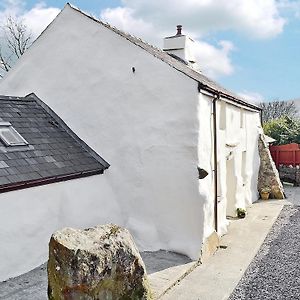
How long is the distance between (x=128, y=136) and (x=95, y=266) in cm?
547

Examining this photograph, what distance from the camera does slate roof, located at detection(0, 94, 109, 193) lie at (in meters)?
8.41

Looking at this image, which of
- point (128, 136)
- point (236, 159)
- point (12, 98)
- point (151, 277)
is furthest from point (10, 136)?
point (236, 159)

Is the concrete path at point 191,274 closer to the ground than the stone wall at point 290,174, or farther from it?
closer to the ground

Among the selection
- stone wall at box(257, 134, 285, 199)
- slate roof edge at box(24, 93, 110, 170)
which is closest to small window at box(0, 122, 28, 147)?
slate roof edge at box(24, 93, 110, 170)

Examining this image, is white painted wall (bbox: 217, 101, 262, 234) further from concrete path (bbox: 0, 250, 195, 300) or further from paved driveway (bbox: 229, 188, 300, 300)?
concrete path (bbox: 0, 250, 195, 300)

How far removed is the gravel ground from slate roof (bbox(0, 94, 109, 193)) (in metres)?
4.81

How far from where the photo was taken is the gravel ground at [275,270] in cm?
792

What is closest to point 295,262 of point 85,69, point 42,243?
point 42,243

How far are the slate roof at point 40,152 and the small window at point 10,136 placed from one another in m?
0.13

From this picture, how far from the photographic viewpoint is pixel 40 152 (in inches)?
378

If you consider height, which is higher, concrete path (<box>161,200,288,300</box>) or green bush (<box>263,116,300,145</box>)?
green bush (<box>263,116,300,145</box>)

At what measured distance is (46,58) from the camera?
12141 millimetres

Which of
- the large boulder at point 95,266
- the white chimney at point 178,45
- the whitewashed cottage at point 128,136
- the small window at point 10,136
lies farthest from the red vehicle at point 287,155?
the large boulder at point 95,266

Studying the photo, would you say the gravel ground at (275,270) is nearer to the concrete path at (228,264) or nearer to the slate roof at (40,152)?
the concrete path at (228,264)
